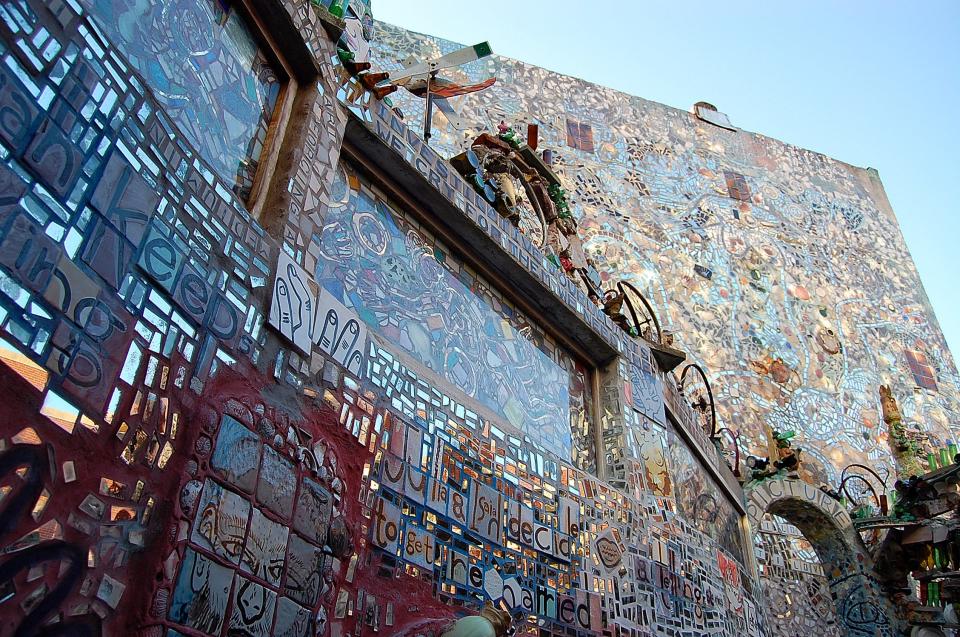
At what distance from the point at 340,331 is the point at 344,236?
0.67 meters

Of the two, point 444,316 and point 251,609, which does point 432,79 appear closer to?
point 444,316

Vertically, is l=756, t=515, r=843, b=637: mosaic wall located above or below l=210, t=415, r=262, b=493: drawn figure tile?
above

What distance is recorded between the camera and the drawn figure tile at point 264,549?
2.64 m

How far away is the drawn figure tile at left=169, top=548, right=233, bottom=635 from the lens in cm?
235

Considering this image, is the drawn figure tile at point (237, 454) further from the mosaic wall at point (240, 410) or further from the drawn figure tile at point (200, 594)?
the drawn figure tile at point (200, 594)

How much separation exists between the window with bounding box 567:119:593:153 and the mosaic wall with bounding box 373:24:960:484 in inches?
1.1

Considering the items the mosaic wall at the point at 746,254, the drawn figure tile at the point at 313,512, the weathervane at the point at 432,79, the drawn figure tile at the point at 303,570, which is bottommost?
the drawn figure tile at the point at 303,570

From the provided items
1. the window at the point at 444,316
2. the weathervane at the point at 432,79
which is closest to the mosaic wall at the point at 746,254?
the weathervane at the point at 432,79

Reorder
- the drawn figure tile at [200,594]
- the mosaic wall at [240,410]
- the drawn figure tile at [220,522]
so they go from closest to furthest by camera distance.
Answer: the mosaic wall at [240,410], the drawn figure tile at [200,594], the drawn figure tile at [220,522]

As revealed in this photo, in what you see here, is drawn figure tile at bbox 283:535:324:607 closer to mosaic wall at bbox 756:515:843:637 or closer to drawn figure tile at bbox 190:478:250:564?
drawn figure tile at bbox 190:478:250:564

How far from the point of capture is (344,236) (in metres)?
4.02

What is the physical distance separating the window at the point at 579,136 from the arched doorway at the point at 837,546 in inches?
318

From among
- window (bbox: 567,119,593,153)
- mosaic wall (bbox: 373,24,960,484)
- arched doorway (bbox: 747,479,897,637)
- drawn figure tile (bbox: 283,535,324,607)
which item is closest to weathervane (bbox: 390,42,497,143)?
drawn figure tile (bbox: 283,535,324,607)

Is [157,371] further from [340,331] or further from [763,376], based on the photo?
[763,376]
